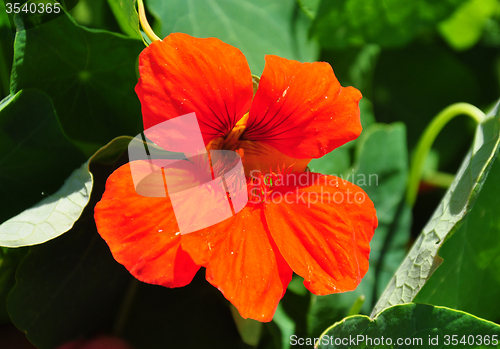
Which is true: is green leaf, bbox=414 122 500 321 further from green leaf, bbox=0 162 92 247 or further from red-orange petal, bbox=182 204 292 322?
green leaf, bbox=0 162 92 247

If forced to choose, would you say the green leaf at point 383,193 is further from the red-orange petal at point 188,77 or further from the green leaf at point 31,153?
the green leaf at point 31,153

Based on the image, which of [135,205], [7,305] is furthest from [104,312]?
[135,205]

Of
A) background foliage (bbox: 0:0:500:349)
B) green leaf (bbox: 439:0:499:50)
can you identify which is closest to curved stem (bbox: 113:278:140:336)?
background foliage (bbox: 0:0:500:349)

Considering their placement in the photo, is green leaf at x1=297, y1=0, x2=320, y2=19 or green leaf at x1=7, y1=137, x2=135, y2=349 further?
green leaf at x1=297, y1=0, x2=320, y2=19

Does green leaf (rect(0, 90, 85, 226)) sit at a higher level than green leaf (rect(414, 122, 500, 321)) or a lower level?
higher

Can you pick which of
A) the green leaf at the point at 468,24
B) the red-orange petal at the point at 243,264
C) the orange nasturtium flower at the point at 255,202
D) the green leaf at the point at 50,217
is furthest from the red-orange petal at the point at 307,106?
the green leaf at the point at 468,24

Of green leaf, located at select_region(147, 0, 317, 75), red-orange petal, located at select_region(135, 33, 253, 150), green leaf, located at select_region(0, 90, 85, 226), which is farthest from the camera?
green leaf, located at select_region(147, 0, 317, 75)

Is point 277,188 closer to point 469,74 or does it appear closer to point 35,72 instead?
point 35,72
